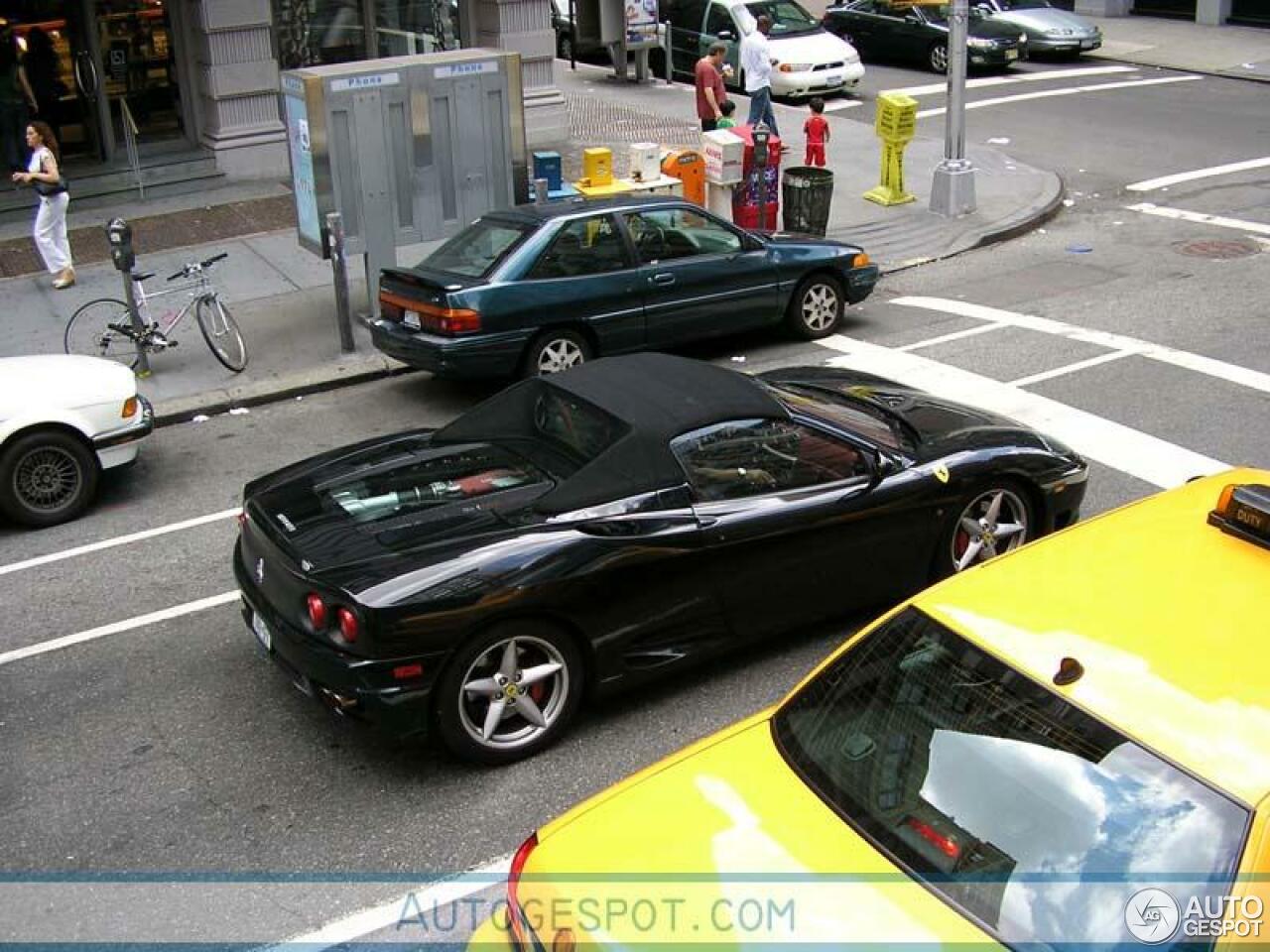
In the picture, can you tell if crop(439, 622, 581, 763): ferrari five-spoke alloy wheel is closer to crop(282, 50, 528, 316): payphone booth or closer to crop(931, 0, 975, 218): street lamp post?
crop(282, 50, 528, 316): payphone booth

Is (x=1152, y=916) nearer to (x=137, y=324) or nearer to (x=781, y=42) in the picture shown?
(x=137, y=324)

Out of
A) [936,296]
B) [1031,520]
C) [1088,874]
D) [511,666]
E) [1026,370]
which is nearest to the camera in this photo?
[1088,874]

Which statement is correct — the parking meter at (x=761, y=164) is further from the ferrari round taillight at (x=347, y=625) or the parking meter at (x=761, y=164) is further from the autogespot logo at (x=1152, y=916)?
the autogespot logo at (x=1152, y=916)

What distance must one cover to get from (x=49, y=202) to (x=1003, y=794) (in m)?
12.4

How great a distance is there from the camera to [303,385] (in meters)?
11.8

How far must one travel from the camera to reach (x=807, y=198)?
15094mm

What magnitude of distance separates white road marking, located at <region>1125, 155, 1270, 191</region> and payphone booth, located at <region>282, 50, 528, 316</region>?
8.83m

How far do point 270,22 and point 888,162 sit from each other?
792cm

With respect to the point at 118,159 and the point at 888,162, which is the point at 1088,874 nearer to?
the point at 888,162

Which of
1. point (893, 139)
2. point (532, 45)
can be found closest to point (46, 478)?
point (893, 139)

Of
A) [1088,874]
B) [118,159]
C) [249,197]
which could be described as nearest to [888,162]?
[249,197]

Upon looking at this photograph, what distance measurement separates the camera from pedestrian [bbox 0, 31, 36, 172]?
56.7ft

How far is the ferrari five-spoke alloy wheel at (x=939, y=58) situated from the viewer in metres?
26.4

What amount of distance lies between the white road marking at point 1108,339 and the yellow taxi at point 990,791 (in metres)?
7.36
